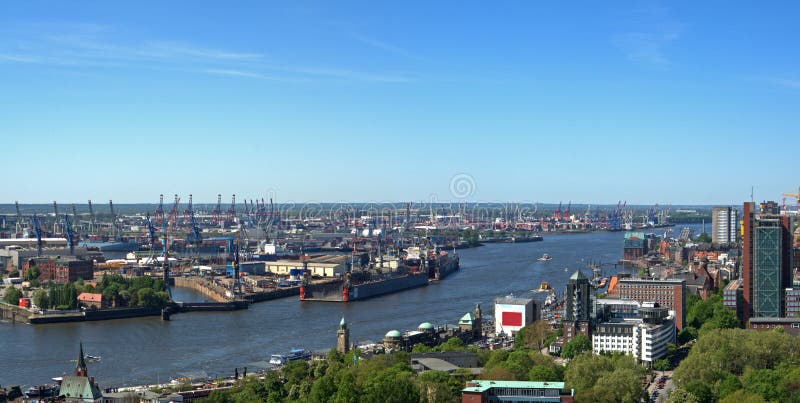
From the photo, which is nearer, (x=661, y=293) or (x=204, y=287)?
(x=661, y=293)

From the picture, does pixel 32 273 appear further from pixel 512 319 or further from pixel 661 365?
pixel 661 365

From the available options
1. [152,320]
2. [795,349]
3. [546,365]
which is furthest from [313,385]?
[152,320]

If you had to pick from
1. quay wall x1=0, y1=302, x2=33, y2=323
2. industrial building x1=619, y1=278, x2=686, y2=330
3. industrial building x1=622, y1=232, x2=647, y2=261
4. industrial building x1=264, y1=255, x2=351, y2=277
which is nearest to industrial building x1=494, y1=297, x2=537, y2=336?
industrial building x1=619, y1=278, x2=686, y2=330

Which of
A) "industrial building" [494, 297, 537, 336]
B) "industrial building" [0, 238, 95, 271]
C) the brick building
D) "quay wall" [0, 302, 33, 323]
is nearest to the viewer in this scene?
"industrial building" [494, 297, 537, 336]

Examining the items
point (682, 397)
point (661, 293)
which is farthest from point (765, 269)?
point (682, 397)

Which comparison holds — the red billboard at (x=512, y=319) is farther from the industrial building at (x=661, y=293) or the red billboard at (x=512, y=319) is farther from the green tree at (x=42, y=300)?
the green tree at (x=42, y=300)

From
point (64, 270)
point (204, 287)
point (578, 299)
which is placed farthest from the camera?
point (64, 270)

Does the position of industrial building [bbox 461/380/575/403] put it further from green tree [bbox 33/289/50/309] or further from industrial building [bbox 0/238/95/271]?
industrial building [bbox 0/238/95/271]
